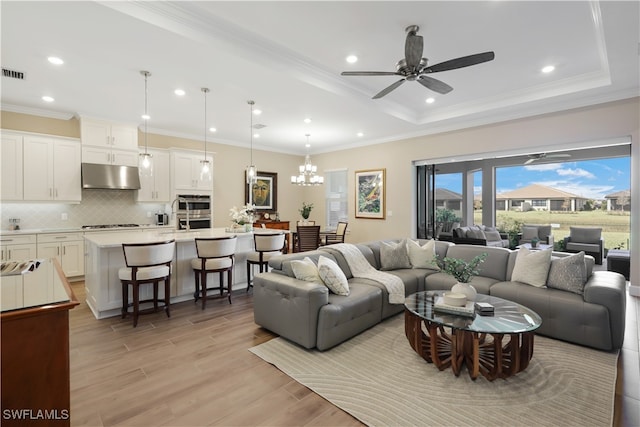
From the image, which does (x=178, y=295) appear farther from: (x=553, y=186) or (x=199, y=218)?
(x=553, y=186)

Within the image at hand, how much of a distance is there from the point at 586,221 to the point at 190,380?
9.59 m

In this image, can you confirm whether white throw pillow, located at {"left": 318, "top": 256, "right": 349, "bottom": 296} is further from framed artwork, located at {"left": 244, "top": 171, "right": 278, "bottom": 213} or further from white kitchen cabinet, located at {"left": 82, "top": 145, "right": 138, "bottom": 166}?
framed artwork, located at {"left": 244, "top": 171, "right": 278, "bottom": 213}

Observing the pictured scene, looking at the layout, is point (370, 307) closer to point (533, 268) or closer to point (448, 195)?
point (533, 268)

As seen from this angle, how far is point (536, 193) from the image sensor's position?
28.0 feet

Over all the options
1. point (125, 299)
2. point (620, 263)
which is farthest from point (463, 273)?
point (620, 263)

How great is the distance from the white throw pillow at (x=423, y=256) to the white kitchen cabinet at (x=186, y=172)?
16.1 ft

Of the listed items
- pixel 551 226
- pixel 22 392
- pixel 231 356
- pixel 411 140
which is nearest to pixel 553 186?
pixel 551 226

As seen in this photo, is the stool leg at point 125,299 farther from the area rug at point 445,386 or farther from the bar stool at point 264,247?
the area rug at point 445,386

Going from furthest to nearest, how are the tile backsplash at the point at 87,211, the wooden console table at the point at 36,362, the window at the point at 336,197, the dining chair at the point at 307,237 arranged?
the window at the point at 336,197, the dining chair at the point at 307,237, the tile backsplash at the point at 87,211, the wooden console table at the point at 36,362

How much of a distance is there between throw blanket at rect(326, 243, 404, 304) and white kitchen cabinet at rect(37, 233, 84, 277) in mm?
4748

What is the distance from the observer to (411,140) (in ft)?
22.8

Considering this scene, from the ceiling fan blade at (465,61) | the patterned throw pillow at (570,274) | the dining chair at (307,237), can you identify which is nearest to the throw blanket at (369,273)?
the patterned throw pillow at (570,274)

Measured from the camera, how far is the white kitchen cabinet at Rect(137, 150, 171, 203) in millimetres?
6297

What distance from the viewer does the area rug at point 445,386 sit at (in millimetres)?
2047
